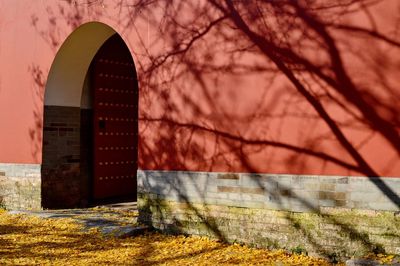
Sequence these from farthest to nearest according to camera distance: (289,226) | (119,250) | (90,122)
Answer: (90,122) < (119,250) < (289,226)

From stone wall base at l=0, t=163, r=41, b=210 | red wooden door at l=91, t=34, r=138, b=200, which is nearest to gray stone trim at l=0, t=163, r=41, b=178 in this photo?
stone wall base at l=0, t=163, r=41, b=210

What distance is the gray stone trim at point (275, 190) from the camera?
175 inches

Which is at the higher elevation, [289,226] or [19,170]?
[19,170]

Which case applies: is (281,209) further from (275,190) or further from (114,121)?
(114,121)

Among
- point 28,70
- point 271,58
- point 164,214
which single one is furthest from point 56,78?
point 271,58

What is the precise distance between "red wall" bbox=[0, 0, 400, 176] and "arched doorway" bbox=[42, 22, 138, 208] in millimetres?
862

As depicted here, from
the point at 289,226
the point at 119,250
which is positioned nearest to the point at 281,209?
the point at 289,226

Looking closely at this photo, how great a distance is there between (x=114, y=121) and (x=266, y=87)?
14.3ft

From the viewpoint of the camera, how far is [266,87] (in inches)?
201

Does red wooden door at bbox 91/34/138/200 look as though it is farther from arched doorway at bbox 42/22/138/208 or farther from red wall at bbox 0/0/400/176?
red wall at bbox 0/0/400/176

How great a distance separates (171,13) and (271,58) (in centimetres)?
167

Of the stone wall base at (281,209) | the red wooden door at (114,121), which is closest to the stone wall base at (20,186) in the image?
the red wooden door at (114,121)

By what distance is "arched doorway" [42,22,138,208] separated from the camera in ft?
25.4

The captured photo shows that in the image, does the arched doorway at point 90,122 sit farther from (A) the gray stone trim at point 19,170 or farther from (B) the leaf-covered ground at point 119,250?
(B) the leaf-covered ground at point 119,250
